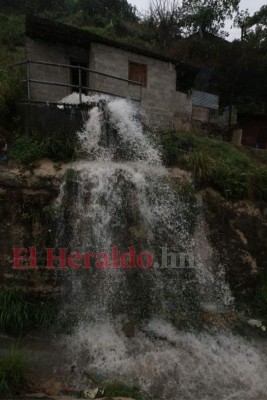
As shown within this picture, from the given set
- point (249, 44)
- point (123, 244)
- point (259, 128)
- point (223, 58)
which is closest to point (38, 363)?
point (123, 244)

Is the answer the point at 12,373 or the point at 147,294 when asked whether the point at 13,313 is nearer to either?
the point at 12,373

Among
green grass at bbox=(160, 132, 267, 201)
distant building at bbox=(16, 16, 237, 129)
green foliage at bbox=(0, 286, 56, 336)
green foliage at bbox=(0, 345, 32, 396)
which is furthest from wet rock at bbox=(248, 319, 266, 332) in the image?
distant building at bbox=(16, 16, 237, 129)

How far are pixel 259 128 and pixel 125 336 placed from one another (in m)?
17.3

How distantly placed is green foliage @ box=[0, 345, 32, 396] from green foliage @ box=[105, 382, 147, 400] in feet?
4.36

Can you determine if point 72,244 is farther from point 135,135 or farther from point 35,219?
point 135,135

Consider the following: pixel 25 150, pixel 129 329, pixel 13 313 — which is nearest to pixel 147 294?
pixel 129 329

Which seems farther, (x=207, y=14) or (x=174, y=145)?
(x=207, y=14)

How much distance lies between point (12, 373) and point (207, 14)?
24.4 m

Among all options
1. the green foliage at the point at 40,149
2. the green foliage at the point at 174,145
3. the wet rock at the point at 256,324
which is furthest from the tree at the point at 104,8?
the wet rock at the point at 256,324

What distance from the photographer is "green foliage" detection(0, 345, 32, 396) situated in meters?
4.97

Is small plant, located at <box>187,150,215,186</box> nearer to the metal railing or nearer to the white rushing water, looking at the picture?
the white rushing water

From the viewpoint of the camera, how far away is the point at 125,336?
21.1 ft

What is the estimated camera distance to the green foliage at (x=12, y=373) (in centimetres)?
497

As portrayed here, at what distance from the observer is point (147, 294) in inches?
280
